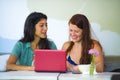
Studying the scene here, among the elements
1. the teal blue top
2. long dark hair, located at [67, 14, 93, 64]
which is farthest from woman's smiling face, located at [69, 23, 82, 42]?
the teal blue top

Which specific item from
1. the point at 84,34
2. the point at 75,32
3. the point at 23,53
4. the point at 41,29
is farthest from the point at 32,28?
the point at 84,34

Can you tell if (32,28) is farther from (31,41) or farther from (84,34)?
(84,34)

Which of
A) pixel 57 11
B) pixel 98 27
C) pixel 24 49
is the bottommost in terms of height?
pixel 24 49

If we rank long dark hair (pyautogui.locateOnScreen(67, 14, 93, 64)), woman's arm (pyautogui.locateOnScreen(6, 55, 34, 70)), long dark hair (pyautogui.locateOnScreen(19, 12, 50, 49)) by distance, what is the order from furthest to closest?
long dark hair (pyautogui.locateOnScreen(19, 12, 50, 49)) → long dark hair (pyautogui.locateOnScreen(67, 14, 93, 64)) → woman's arm (pyautogui.locateOnScreen(6, 55, 34, 70))

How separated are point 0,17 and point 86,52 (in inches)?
56.2

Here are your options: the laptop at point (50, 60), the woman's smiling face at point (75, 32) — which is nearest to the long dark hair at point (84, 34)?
the woman's smiling face at point (75, 32)

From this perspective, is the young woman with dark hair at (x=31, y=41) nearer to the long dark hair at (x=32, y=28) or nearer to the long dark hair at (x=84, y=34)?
the long dark hair at (x=32, y=28)

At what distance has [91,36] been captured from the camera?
346 cm

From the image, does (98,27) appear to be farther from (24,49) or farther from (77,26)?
(24,49)

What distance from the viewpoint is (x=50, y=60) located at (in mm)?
2400

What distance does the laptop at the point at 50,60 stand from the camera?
239 centimetres

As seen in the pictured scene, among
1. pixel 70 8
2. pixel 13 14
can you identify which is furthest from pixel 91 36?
pixel 13 14

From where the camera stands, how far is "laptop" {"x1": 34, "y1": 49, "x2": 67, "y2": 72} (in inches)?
94.0

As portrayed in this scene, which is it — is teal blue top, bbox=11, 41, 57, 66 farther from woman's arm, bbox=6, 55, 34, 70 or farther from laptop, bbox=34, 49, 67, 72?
laptop, bbox=34, 49, 67, 72
